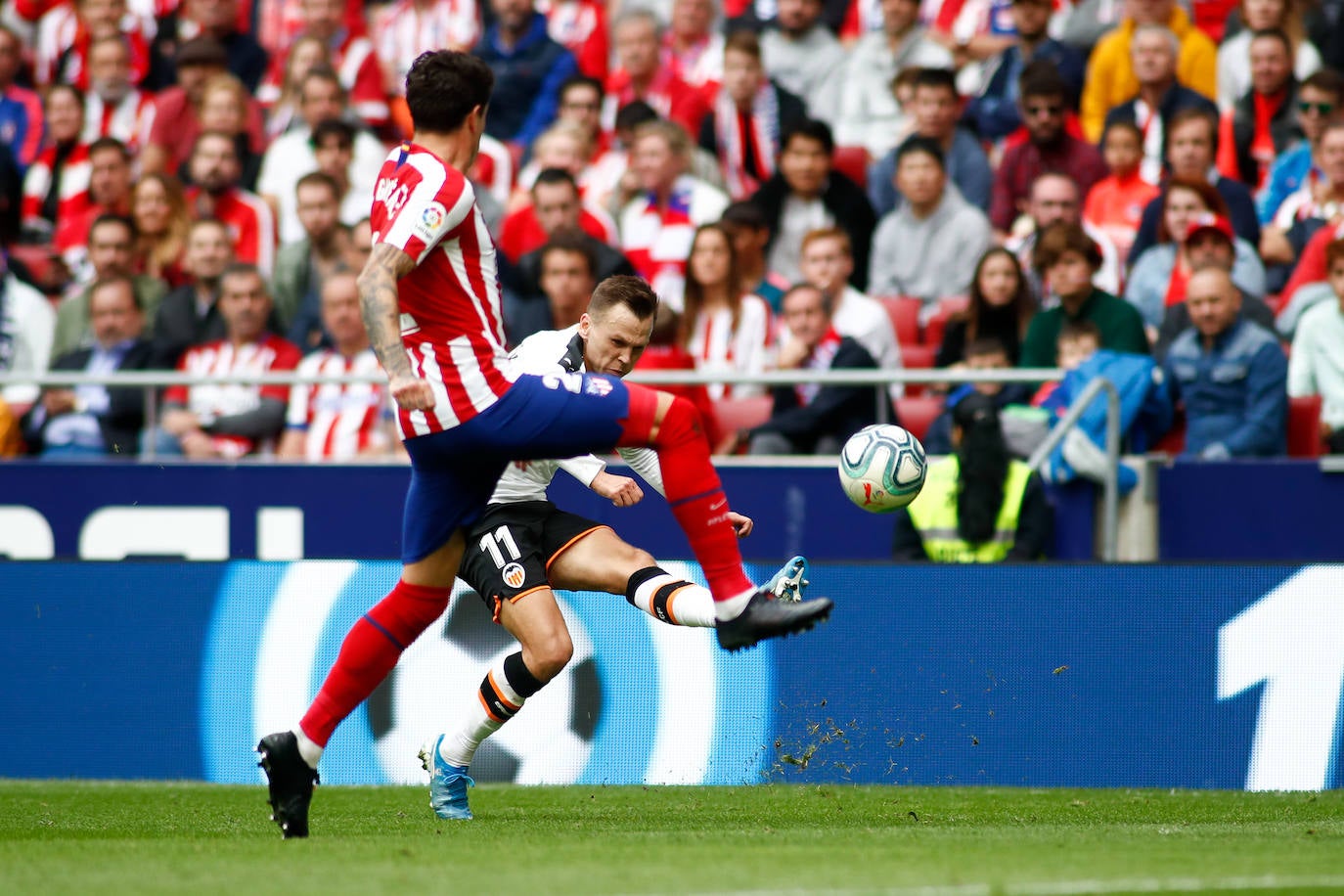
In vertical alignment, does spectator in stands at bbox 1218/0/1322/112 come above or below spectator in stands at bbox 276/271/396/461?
above

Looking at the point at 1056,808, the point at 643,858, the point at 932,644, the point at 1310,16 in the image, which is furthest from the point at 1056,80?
the point at 643,858

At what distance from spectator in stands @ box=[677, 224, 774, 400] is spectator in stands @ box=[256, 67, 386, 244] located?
351 cm

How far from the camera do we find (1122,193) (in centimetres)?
1243

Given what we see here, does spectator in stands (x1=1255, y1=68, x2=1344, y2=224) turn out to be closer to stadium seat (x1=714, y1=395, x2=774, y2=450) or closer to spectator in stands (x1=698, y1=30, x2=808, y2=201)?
spectator in stands (x1=698, y1=30, x2=808, y2=201)

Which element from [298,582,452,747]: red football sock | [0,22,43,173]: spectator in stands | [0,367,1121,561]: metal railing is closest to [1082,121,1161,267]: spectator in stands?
[0,367,1121,561]: metal railing

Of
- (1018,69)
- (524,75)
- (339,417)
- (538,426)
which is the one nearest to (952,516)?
(339,417)

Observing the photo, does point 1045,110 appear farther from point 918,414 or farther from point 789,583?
point 789,583

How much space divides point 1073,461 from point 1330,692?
2.05 m

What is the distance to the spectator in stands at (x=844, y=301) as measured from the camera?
452 inches

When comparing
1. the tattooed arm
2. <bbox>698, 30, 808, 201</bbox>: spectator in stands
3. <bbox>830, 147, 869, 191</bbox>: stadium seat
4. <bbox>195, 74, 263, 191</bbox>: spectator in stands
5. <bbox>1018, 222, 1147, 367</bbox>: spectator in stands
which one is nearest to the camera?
the tattooed arm

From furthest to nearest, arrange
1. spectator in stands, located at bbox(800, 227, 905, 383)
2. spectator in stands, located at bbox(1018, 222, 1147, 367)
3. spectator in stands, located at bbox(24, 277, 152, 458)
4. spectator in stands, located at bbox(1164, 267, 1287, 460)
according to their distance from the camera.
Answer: spectator in stands, located at bbox(24, 277, 152, 458), spectator in stands, located at bbox(800, 227, 905, 383), spectator in stands, located at bbox(1018, 222, 1147, 367), spectator in stands, located at bbox(1164, 267, 1287, 460)

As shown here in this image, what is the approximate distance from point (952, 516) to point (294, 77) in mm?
7759

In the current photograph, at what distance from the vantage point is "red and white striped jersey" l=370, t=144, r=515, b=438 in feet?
19.6

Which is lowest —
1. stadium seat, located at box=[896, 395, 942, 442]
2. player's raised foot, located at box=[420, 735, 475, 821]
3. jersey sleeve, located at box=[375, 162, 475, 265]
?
player's raised foot, located at box=[420, 735, 475, 821]
